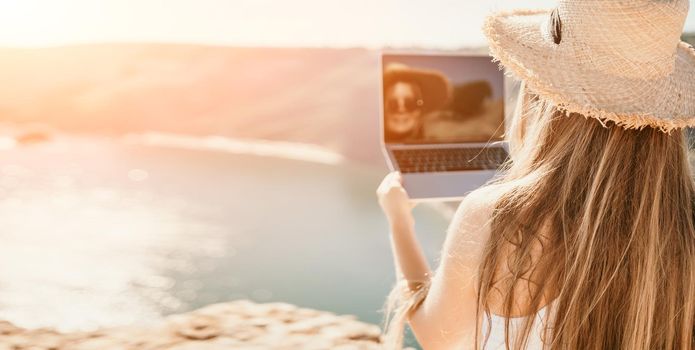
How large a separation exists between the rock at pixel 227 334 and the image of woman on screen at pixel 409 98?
0.76 meters

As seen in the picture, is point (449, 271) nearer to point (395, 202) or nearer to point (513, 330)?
point (513, 330)

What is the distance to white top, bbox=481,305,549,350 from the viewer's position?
0.76m

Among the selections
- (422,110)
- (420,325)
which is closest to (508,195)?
(420,325)

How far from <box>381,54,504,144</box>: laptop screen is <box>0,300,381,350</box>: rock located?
0.75m

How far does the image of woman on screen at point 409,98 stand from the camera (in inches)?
55.1

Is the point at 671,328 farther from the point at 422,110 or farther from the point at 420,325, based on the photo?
the point at 422,110

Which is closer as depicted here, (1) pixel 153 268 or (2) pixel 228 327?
(2) pixel 228 327

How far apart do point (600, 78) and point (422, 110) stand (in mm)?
771

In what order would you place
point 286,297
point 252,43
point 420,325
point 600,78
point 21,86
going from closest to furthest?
point 600,78 → point 420,325 → point 286,297 → point 21,86 → point 252,43

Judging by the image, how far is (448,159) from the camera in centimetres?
147

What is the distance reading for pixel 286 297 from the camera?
86.9 inches

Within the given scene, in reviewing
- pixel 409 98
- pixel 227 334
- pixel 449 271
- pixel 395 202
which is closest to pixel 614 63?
pixel 449 271

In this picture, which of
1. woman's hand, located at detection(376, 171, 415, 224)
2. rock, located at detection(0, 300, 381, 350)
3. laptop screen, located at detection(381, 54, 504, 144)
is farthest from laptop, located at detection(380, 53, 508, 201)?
rock, located at detection(0, 300, 381, 350)

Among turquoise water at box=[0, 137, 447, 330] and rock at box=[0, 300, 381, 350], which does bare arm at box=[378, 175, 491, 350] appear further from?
turquoise water at box=[0, 137, 447, 330]
